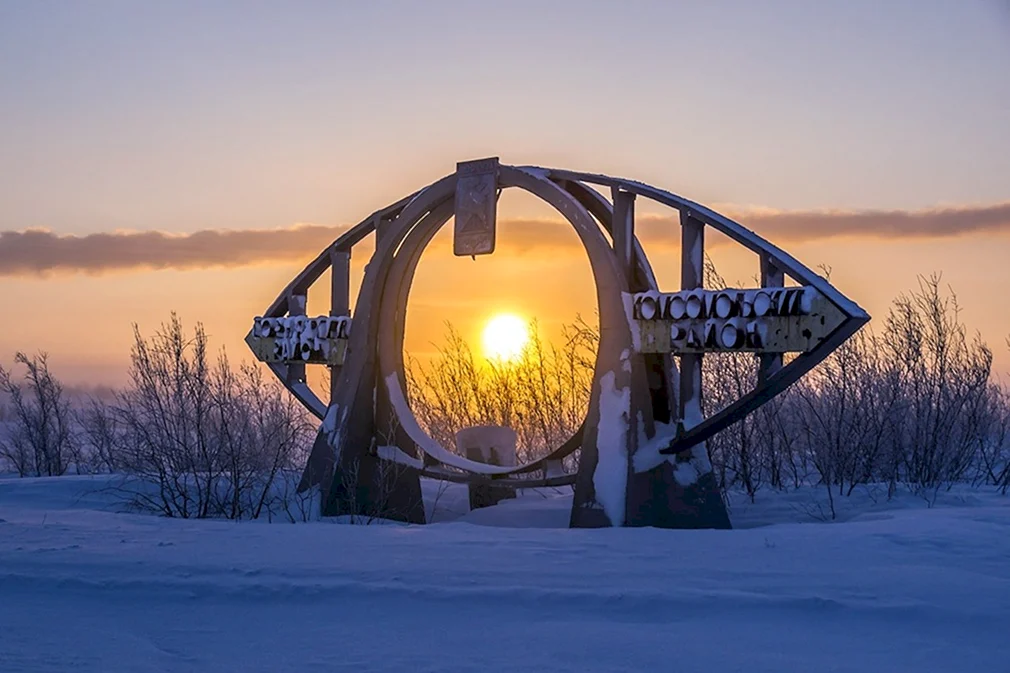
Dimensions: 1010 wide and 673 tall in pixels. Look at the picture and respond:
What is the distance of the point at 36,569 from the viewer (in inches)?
199

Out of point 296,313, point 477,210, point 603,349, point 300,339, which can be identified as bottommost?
point 603,349

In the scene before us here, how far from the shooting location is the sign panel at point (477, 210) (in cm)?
878

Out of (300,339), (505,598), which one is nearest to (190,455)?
(300,339)

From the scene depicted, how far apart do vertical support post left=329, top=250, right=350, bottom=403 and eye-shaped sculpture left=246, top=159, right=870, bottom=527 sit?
14mm

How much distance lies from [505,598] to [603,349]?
3.70 metres

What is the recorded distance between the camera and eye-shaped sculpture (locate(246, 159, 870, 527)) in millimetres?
7234

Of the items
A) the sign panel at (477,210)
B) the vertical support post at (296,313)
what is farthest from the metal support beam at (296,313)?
the sign panel at (477,210)

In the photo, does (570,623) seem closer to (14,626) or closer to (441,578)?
(441,578)

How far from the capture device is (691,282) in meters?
7.73

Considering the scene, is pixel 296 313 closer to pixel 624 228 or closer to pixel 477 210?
pixel 477 210

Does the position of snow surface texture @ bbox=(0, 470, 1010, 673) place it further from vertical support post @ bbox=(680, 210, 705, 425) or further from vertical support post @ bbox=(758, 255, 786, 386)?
vertical support post @ bbox=(680, 210, 705, 425)

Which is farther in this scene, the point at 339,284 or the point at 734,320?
the point at 339,284

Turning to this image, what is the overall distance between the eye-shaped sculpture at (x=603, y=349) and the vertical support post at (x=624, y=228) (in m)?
0.01

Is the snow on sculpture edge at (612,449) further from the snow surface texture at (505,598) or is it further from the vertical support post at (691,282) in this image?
the snow surface texture at (505,598)
